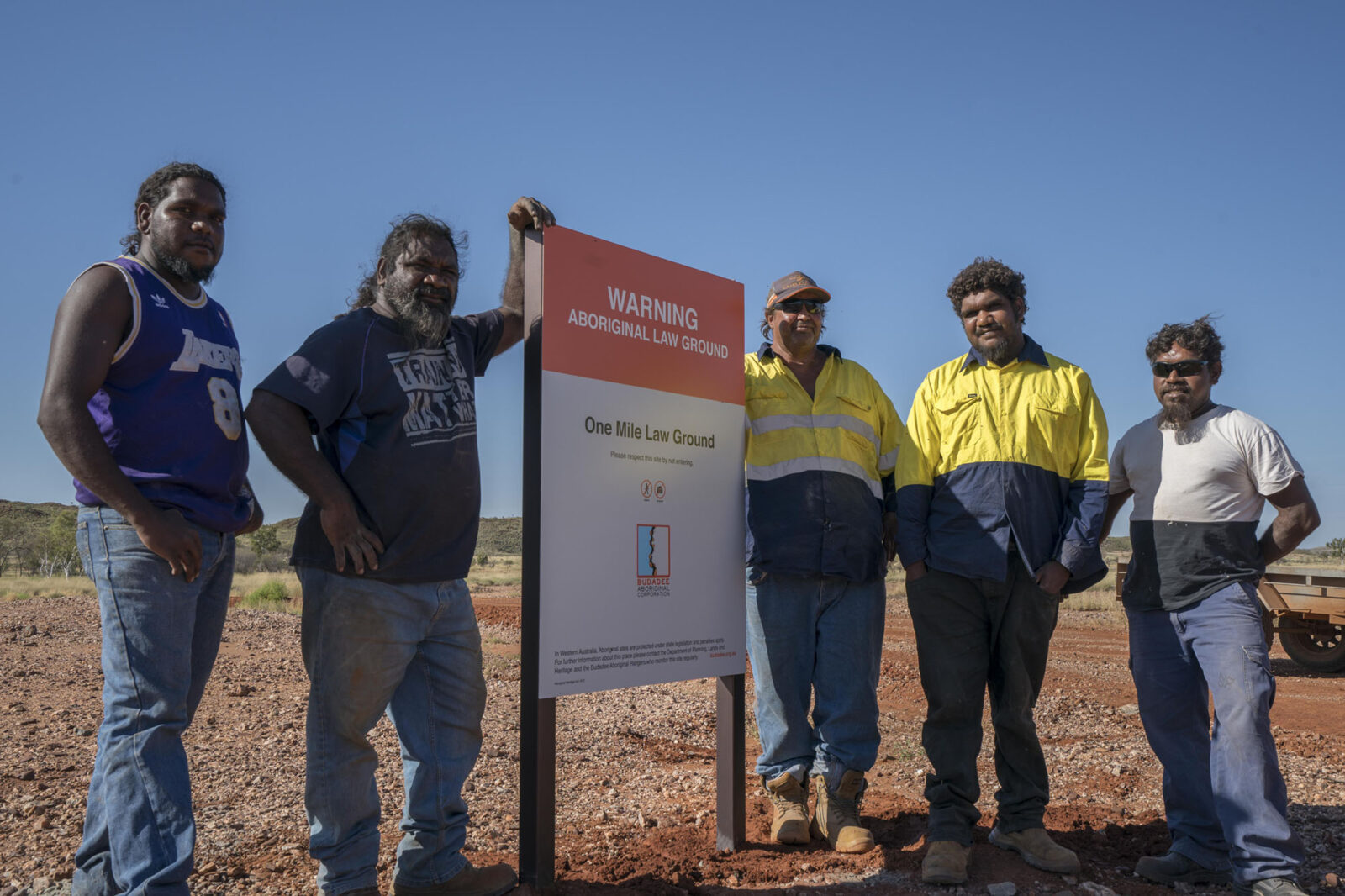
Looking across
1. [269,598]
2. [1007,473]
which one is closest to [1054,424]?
[1007,473]

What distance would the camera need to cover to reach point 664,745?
6.80 metres

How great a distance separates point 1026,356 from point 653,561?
1.91m

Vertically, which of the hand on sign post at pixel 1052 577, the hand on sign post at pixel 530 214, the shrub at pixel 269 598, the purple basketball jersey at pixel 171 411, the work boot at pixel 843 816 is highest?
the hand on sign post at pixel 530 214

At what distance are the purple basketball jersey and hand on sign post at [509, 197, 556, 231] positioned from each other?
1.24 m

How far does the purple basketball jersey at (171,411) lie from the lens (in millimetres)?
2881

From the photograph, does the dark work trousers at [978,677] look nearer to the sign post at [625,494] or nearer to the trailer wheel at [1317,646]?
the sign post at [625,494]

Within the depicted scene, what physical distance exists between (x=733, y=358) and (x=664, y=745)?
3405 mm

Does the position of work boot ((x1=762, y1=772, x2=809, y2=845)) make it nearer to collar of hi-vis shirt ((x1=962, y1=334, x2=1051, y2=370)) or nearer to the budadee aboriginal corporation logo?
the budadee aboriginal corporation logo

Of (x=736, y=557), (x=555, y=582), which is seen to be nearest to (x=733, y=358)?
(x=736, y=557)

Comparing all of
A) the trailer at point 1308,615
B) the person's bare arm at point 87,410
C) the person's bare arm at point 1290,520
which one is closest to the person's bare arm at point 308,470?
the person's bare arm at point 87,410

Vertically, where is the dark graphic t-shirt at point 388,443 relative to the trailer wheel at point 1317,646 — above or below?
above

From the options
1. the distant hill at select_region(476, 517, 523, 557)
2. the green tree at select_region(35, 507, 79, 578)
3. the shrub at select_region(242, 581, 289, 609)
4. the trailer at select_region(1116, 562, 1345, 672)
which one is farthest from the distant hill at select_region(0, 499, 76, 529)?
the trailer at select_region(1116, 562, 1345, 672)

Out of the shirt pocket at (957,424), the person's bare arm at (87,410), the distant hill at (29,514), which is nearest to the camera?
the person's bare arm at (87,410)

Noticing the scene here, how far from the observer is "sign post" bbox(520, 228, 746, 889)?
3607mm
